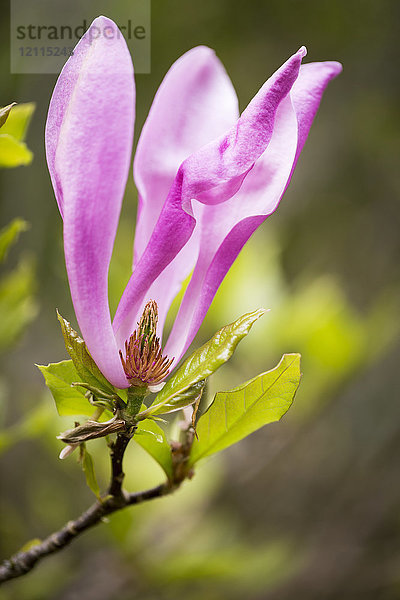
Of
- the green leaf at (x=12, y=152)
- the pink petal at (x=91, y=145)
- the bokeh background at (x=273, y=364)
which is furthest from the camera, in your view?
the bokeh background at (x=273, y=364)

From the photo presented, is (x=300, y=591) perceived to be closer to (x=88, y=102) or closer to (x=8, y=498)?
(x=8, y=498)

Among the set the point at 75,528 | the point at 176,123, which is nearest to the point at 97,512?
the point at 75,528

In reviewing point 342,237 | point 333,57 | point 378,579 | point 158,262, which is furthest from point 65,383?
point 342,237

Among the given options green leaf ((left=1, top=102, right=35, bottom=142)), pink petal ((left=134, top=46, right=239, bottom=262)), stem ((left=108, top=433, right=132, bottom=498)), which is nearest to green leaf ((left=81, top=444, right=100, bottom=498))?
stem ((left=108, top=433, right=132, bottom=498))

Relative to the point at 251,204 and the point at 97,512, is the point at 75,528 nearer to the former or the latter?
the point at 97,512

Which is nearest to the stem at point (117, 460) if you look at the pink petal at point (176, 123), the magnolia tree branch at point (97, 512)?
the magnolia tree branch at point (97, 512)

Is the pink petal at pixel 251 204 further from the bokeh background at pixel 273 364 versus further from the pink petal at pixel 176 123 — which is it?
the bokeh background at pixel 273 364
